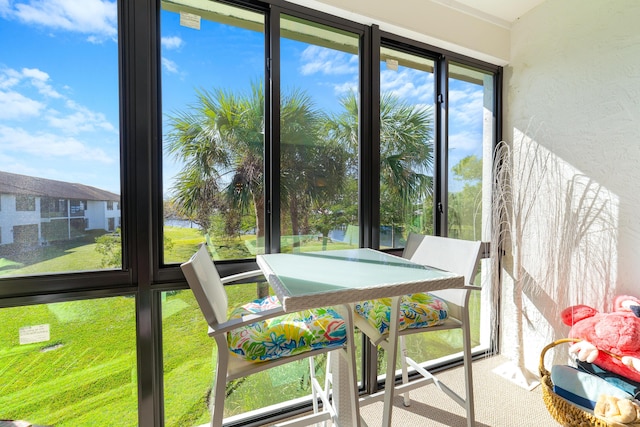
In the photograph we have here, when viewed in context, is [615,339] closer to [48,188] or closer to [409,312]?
[409,312]

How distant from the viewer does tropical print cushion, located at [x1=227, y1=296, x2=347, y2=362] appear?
100 centimetres

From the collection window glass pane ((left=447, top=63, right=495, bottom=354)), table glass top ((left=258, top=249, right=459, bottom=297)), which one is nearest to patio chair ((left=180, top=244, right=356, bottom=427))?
table glass top ((left=258, top=249, right=459, bottom=297))

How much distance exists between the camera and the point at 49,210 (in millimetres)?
1276

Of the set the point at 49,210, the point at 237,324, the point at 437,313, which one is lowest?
the point at 437,313

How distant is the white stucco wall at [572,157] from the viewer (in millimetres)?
1692

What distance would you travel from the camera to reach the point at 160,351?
1457 millimetres

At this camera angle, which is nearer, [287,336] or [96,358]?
[287,336]

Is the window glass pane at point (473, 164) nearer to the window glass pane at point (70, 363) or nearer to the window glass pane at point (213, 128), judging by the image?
the window glass pane at point (213, 128)

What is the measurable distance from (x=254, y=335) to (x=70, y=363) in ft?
3.35

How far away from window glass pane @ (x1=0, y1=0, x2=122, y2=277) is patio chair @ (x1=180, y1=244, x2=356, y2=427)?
646 mm

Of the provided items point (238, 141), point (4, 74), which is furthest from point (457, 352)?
point (4, 74)

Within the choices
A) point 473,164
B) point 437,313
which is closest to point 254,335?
point 437,313

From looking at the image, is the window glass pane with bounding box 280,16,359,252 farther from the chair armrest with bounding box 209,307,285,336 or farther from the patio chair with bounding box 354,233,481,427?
the chair armrest with bounding box 209,307,285,336

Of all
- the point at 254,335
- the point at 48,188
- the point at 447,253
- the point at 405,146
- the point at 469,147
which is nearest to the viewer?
the point at 254,335
